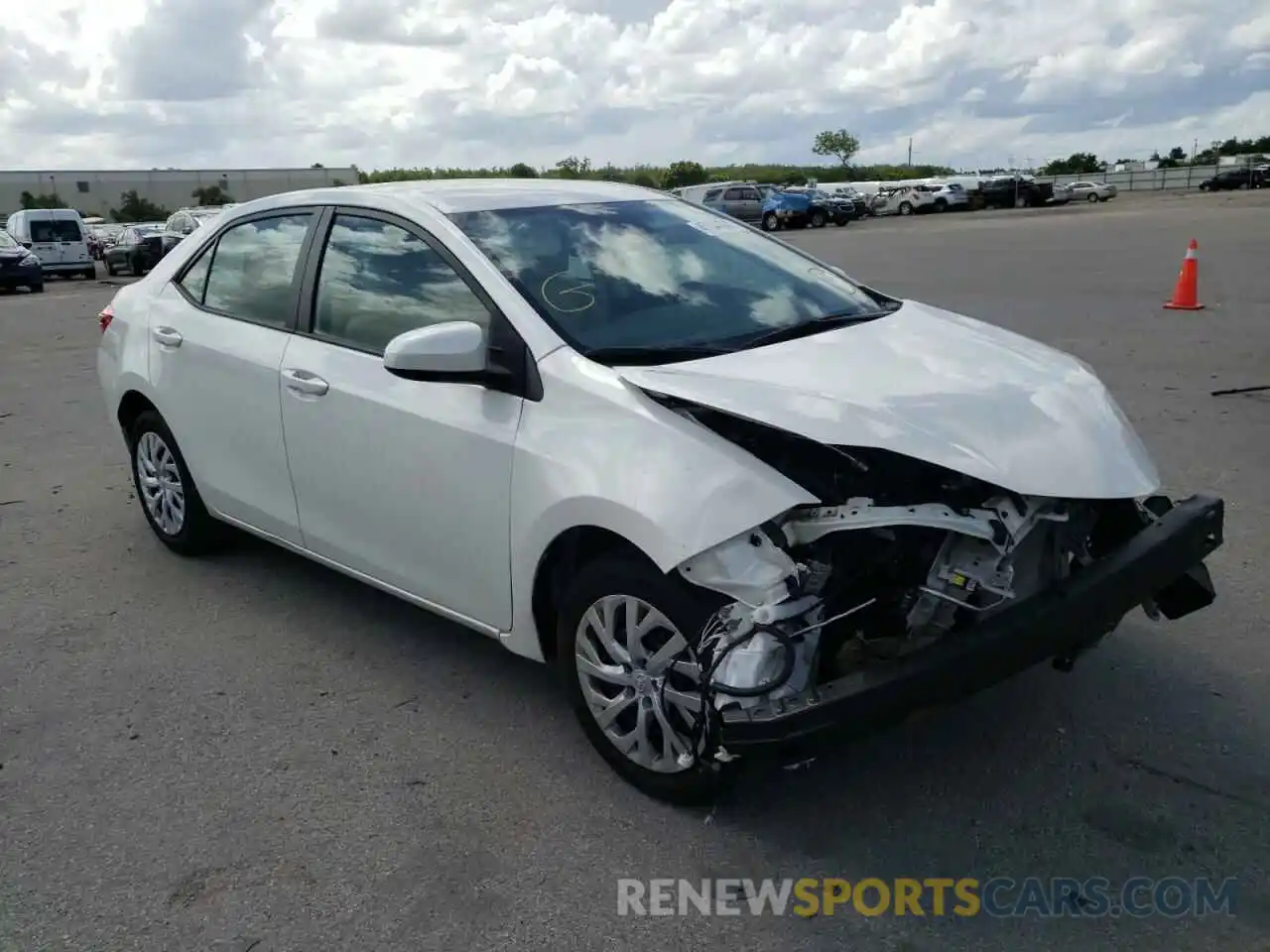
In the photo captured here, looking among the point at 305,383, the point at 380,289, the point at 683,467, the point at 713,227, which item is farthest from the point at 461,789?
the point at 713,227

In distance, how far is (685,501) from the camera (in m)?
3.00

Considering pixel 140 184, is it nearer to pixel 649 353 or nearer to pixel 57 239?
pixel 57 239

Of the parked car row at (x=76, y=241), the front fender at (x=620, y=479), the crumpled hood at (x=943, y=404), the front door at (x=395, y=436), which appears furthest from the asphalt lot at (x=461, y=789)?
the parked car row at (x=76, y=241)

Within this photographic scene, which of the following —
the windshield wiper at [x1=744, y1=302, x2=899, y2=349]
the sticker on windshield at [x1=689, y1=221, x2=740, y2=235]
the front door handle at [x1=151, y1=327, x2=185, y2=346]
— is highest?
the sticker on windshield at [x1=689, y1=221, x2=740, y2=235]

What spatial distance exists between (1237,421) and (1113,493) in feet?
16.5

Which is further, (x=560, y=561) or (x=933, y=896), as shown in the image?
(x=560, y=561)

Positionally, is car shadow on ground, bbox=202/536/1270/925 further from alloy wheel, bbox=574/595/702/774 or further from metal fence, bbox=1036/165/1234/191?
metal fence, bbox=1036/165/1234/191

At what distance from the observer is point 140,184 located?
98.7m

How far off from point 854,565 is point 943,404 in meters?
0.50

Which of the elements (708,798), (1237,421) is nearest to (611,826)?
(708,798)

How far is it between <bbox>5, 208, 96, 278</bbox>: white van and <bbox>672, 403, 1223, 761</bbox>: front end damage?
33389 mm

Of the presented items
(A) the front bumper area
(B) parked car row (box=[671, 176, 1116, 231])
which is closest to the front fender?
(A) the front bumper area

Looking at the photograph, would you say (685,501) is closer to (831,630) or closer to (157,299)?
(831,630)

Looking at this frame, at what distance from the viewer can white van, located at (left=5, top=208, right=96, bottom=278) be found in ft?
104
